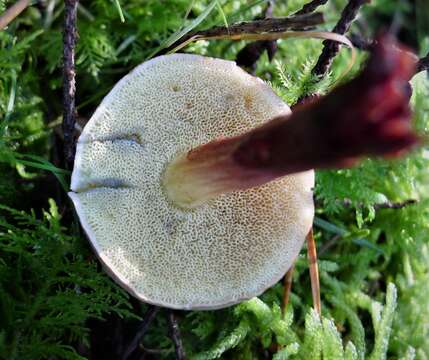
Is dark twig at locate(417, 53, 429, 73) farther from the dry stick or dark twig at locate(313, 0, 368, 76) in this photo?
the dry stick

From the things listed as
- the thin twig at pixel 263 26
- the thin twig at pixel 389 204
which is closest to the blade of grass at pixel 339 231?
the thin twig at pixel 389 204

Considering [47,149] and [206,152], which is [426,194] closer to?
[206,152]

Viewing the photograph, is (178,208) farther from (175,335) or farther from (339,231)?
(339,231)

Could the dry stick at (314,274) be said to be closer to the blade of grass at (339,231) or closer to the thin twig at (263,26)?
the blade of grass at (339,231)

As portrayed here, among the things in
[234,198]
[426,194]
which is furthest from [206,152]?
[426,194]

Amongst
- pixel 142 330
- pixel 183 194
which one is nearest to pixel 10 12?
pixel 183 194

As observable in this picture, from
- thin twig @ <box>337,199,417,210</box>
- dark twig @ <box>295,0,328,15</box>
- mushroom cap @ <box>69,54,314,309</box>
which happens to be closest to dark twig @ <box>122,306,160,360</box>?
mushroom cap @ <box>69,54,314,309</box>
